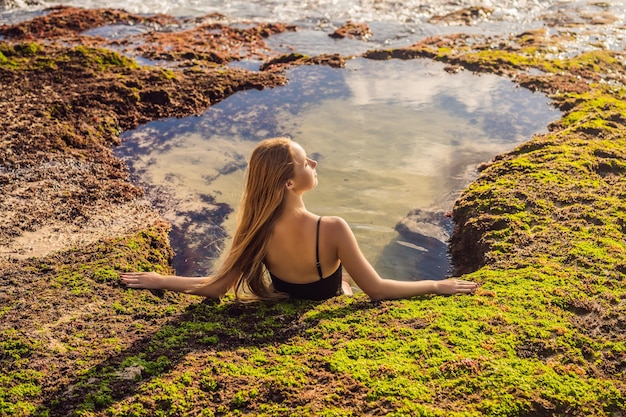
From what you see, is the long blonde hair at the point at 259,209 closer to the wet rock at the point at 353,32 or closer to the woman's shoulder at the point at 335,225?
the woman's shoulder at the point at 335,225

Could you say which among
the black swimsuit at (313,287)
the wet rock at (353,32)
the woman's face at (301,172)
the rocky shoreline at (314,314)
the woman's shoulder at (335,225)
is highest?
the wet rock at (353,32)

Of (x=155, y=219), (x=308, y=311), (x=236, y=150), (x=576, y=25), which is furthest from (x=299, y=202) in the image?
(x=576, y=25)

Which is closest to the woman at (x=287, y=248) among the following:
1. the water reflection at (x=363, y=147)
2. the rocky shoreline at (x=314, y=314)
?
the rocky shoreline at (x=314, y=314)

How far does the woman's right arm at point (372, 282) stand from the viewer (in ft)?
19.2

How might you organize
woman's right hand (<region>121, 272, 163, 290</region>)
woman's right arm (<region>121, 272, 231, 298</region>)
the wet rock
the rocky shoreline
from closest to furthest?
1. the rocky shoreline
2. woman's right arm (<region>121, 272, 231, 298</region>)
3. woman's right hand (<region>121, 272, 163, 290</region>)
4. the wet rock

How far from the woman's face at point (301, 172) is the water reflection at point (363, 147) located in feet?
12.1

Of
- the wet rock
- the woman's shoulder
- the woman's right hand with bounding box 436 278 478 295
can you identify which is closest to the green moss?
the wet rock

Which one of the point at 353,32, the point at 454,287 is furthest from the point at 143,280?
the point at 353,32

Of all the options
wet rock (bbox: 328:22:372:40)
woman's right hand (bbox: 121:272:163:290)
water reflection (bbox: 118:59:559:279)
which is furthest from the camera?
wet rock (bbox: 328:22:372:40)

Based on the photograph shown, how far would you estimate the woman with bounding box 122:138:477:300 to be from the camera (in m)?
5.71

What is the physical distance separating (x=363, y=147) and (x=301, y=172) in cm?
733

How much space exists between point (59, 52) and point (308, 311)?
14.1 metres

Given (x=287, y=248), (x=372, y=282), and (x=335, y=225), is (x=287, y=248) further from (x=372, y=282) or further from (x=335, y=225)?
(x=372, y=282)

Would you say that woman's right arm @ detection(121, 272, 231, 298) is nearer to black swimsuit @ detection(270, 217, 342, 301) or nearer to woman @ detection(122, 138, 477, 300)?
woman @ detection(122, 138, 477, 300)
